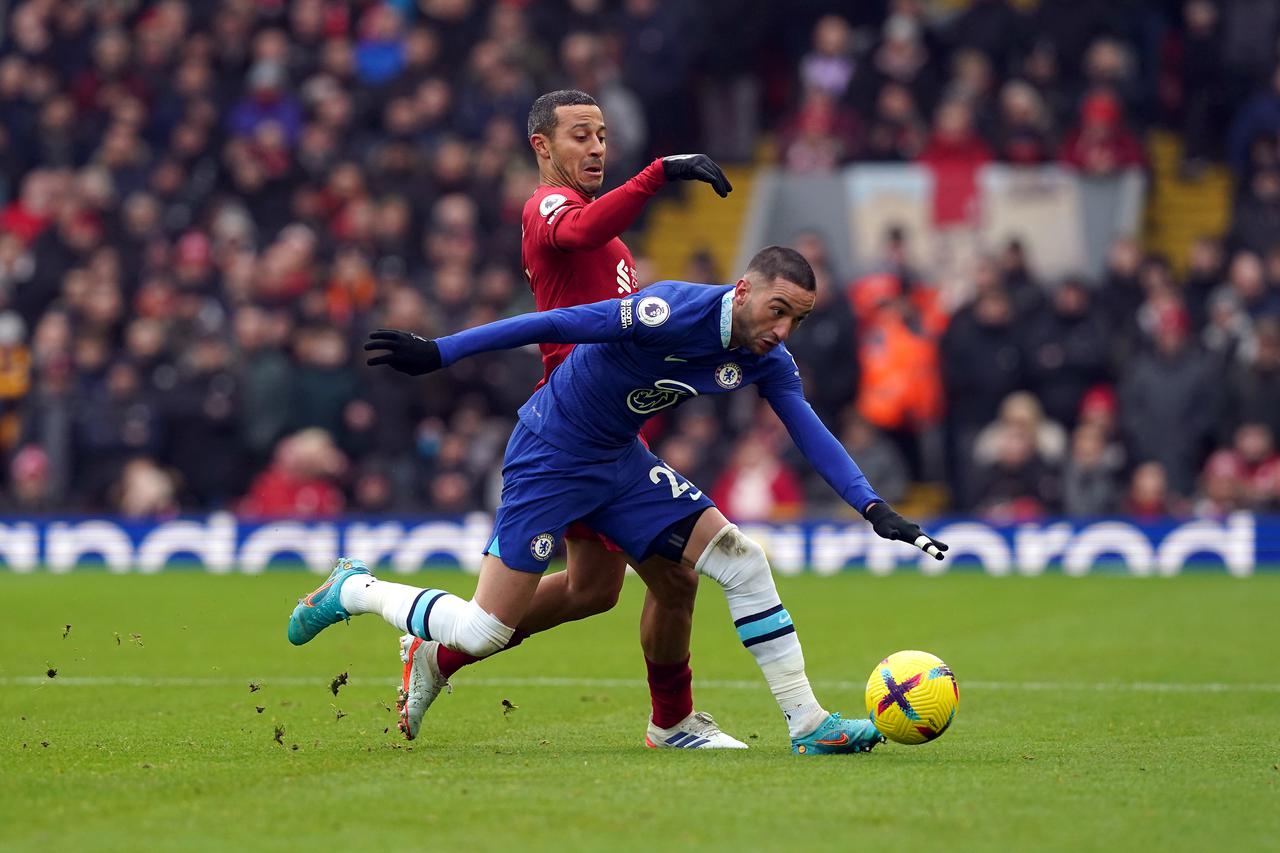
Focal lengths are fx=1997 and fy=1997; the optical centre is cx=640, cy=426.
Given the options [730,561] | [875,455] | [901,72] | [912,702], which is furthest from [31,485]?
[912,702]

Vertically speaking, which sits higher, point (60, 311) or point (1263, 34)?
point (1263, 34)

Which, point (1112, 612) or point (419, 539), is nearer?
point (1112, 612)

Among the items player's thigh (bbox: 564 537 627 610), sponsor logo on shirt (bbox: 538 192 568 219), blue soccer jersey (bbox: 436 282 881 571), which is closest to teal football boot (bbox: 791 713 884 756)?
blue soccer jersey (bbox: 436 282 881 571)

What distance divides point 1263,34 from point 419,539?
389 inches

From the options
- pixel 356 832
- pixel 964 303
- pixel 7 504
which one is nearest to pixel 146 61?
pixel 7 504

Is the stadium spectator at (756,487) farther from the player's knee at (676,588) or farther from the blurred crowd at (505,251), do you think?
the player's knee at (676,588)

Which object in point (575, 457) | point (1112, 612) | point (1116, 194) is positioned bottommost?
point (1112, 612)

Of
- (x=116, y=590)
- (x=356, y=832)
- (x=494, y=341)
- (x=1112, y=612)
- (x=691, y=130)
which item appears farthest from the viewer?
(x=691, y=130)

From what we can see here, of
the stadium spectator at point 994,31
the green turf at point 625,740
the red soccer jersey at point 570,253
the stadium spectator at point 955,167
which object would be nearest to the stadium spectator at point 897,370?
the stadium spectator at point 955,167

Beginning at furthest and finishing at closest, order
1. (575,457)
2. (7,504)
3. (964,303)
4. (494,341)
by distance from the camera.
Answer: (7,504) < (964,303) < (575,457) < (494,341)

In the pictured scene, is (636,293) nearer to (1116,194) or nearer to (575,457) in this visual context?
(575,457)

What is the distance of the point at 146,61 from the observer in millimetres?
23094

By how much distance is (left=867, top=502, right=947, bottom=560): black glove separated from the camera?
24.5 feet

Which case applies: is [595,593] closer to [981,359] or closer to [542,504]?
[542,504]
